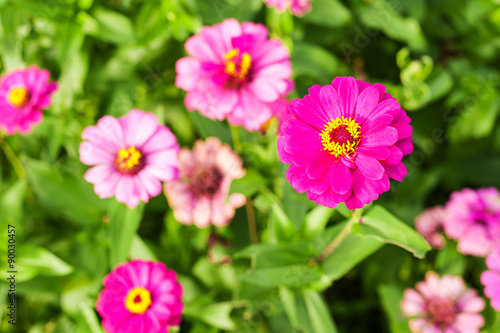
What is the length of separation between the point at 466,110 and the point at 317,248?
929mm

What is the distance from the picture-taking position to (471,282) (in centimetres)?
162

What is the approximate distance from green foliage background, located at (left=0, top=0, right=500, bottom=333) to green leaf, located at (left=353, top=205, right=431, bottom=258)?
0.20 metres

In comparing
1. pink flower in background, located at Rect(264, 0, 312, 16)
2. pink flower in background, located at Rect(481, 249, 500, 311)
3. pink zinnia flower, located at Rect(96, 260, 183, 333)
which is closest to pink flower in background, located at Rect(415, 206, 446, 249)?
pink flower in background, located at Rect(481, 249, 500, 311)

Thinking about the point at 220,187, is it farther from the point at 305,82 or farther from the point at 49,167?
the point at 305,82

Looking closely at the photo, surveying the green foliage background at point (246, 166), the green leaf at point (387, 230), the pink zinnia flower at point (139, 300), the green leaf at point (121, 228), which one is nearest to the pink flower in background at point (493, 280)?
the green foliage background at point (246, 166)

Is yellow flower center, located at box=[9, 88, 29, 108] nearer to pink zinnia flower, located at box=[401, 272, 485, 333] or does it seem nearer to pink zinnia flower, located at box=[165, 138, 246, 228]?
pink zinnia flower, located at box=[165, 138, 246, 228]

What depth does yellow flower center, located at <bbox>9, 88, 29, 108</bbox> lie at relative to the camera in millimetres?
1220

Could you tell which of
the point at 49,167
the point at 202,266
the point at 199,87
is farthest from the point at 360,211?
the point at 49,167

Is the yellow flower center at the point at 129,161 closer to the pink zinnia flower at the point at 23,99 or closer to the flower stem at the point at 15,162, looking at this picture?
the pink zinnia flower at the point at 23,99

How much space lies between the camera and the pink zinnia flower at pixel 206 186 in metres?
1.24

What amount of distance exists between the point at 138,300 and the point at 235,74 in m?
0.57

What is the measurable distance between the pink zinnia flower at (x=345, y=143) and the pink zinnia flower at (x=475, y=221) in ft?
2.61

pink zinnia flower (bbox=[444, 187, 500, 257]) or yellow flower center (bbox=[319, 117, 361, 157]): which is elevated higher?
yellow flower center (bbox=[319, 117, 361, 157])

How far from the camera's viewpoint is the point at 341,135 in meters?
0.65
